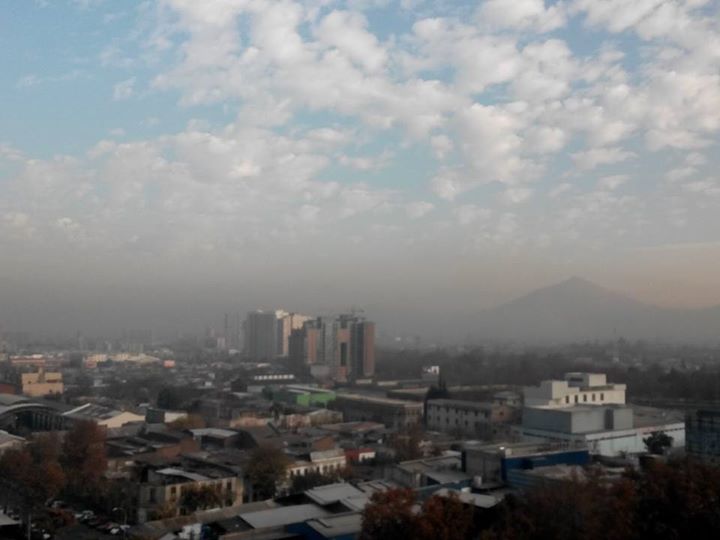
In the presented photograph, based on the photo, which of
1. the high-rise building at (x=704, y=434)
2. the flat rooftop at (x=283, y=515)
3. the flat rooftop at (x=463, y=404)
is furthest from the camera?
the flat rooftop at (x=463, y=404)

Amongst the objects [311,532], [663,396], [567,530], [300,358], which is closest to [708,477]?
[567,530]

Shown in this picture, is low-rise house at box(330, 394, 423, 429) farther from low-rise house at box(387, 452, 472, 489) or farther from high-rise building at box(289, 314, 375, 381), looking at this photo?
high-rise building at box(289, 314, 375, 381)

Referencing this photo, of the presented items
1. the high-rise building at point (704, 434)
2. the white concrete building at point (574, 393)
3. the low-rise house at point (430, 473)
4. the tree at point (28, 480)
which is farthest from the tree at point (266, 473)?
the white concrete building at point (574, 393)

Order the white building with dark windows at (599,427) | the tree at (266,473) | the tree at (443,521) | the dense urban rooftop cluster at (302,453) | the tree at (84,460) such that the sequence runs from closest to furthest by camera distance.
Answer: the tree at (443,521) → the dense urban rooftop cluster at (302,453) → the tree at (266,473) → the tree at (84,460) → the white building with dark windows at (599,427)

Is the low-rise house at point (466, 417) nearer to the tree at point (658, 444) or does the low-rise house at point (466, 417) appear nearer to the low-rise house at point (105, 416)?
the tree at point (658, 444)

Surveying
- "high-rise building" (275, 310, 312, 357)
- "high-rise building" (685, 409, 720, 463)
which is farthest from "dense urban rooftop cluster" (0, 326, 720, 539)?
"high-rise building" (275, 310, 312, 357)

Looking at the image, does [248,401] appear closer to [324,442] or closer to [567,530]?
[324,442]
